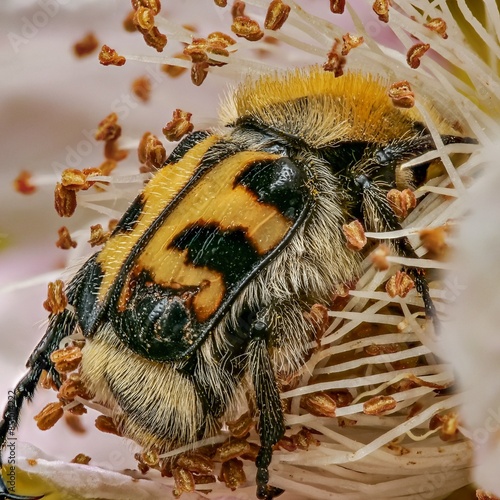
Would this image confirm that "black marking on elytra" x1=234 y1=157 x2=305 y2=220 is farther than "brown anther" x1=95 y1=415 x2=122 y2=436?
No

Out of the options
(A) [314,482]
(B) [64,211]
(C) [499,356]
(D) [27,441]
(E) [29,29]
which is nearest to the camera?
(C) [499,356]

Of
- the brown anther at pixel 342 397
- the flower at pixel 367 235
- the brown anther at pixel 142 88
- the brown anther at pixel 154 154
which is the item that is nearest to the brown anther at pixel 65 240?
the flower at pixel 367 235

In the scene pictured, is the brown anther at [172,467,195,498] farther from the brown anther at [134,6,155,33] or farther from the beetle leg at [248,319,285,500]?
the brown anther at [134,6,155,33]

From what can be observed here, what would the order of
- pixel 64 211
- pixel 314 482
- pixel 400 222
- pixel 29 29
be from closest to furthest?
1. pixel 400 222
2. pixel 314 482
3. pixel 64 211
4. pixel 29 29

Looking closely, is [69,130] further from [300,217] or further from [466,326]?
[466,326]

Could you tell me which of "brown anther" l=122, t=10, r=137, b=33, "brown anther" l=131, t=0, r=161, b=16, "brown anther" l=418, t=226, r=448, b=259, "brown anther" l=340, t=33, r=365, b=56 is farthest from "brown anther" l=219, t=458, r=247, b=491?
"brown anther" l=122, t=10, r=137, b=33

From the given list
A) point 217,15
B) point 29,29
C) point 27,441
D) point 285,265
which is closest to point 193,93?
point 217,15

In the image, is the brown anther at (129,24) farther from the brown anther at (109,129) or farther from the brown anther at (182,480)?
the brown anther at (182,480)
